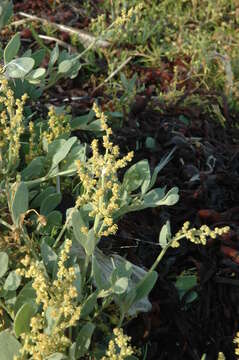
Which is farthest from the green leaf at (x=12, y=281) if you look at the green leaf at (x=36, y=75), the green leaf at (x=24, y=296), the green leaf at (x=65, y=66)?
the green leaf at (x=65, y=66)

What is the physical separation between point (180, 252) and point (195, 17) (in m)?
2.05

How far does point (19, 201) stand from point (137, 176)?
37cm

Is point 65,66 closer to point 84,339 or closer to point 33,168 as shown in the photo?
point 33,168

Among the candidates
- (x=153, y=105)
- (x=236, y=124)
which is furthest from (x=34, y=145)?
(x=236, y=124)

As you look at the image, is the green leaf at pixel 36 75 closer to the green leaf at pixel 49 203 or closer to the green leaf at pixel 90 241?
the green leaf at pixel 49 203

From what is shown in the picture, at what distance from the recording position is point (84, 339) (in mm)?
1463

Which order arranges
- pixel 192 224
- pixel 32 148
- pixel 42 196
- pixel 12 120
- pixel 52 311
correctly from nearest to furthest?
pixel 52 311 → pixel 12 120 → pixel 42 196 → pixel 32 148 → pixel 192 224

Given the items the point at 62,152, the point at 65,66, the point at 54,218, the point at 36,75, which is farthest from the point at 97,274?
the point at 65,66

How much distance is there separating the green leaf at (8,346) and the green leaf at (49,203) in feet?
1.48

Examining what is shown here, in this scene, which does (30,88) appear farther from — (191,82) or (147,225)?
(191,82)

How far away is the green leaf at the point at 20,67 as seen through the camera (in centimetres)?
180

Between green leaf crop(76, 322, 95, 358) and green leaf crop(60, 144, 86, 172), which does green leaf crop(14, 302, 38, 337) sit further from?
green leaf crop(60, 144, 86, 172)

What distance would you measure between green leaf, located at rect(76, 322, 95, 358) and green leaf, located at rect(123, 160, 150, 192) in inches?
17.1

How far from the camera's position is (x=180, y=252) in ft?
6.58
